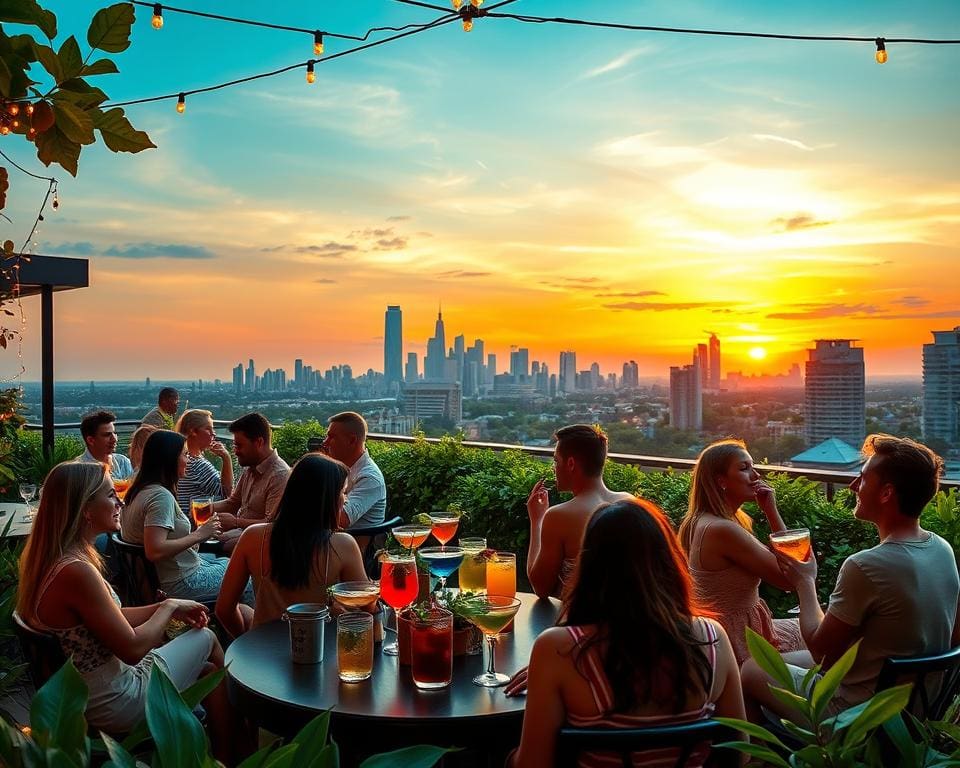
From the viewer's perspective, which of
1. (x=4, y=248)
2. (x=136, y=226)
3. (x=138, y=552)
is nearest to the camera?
(x=4, y=248)

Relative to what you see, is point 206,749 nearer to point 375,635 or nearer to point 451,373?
point 375,635

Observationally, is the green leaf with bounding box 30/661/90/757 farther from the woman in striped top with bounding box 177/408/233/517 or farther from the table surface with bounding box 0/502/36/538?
the woman in striped top with bounding box 177/408/233/517

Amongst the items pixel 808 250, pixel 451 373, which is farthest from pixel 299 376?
pixel 808 250

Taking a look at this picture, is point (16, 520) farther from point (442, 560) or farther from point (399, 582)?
point (399, 582)

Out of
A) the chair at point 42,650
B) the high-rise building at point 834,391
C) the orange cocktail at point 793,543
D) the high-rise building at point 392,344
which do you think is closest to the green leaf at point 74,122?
the chair at point 42,650

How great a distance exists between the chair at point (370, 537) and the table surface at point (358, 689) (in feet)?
5.87

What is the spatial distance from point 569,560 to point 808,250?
18.5 feet

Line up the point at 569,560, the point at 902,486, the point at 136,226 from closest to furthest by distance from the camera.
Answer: the point at 902,486, the point at 569,560, the point at 136,226

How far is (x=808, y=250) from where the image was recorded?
310 inches

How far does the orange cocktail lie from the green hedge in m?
1.40

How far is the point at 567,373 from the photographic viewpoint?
1031 cm

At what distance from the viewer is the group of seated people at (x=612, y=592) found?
5.72ft

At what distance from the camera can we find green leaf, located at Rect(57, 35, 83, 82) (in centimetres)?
108

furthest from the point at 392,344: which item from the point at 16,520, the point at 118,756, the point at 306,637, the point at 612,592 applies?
the point at 118,756
